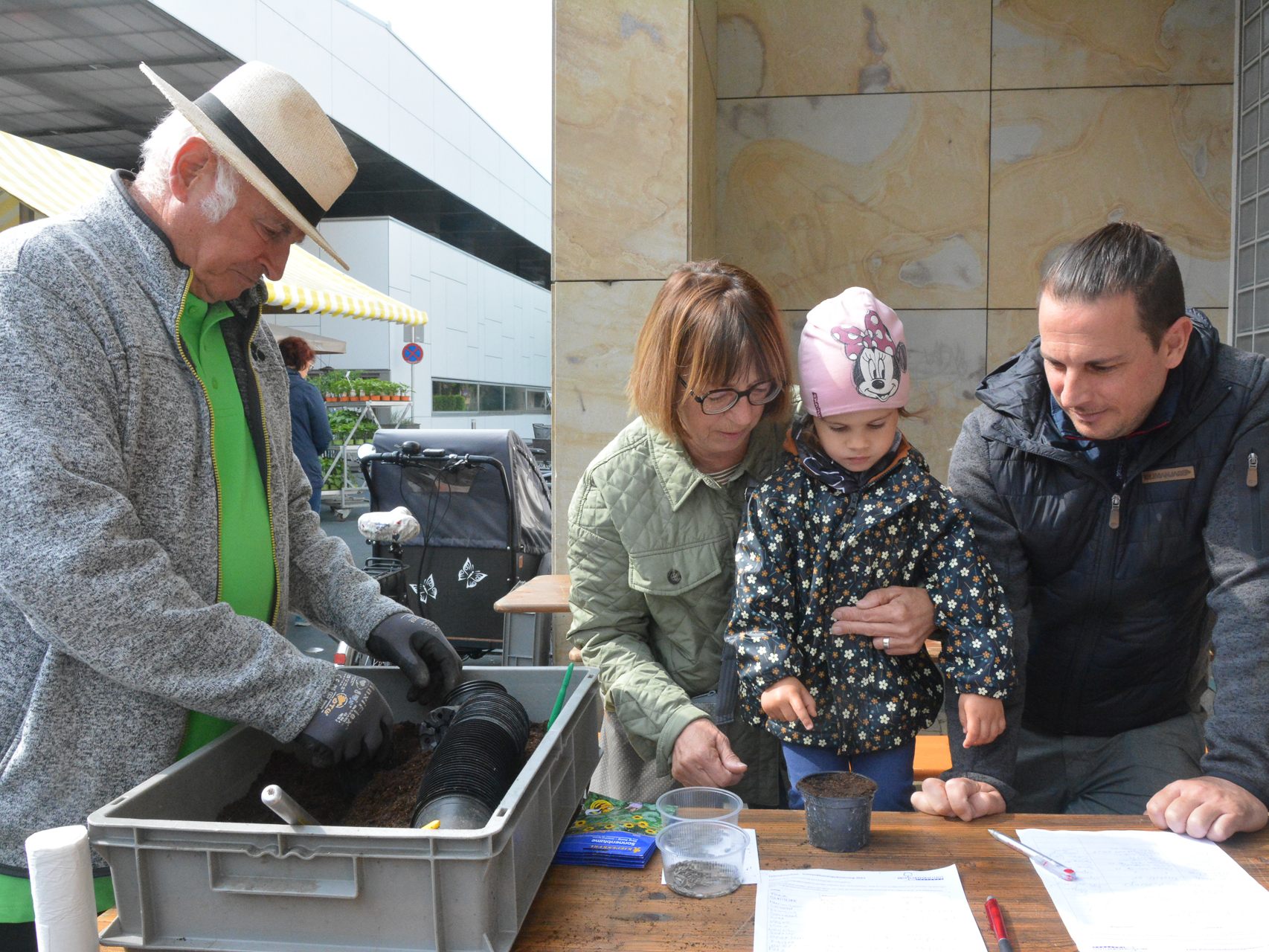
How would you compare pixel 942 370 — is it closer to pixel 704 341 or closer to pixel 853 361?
pixel 853 361

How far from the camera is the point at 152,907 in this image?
105 cm

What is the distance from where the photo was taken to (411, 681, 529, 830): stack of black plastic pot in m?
1.12

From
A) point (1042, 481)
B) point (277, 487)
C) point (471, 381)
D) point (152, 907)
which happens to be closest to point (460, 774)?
point (152, 907)

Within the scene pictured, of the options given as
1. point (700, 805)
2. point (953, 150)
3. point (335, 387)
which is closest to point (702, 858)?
point (700, 805)

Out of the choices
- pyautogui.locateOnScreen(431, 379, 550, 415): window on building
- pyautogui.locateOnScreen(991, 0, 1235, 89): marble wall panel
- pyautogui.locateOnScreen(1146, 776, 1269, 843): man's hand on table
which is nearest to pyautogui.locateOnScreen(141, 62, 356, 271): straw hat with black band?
pyautogui.locateOnScreen(1146, 776, 1269, 843): man's hand on table

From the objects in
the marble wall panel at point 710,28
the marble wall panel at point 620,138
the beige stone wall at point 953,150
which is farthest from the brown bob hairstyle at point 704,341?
the marble wall panel at point 710,28

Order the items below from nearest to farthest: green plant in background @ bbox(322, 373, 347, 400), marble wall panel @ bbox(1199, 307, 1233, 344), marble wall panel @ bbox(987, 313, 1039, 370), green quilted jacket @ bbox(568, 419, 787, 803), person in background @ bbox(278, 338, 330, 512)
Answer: green quilted jacket @ bbox(568, 419, 787, 803) < marble wall panel @ bbox(1199, 307, 1233, 344) < marble wall panel @ bbox(987, 313, 1039, 370) < person in background @ bbox(278, 338, 330, 512) < green plant in background @ bbox(322, 373, 347, 400)

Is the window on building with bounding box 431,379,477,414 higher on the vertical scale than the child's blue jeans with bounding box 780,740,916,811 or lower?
higher

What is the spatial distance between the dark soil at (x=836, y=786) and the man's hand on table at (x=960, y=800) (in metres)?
0.17

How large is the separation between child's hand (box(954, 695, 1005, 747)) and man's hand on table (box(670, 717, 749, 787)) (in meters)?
0.39

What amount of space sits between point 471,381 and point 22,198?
1921 centimetres

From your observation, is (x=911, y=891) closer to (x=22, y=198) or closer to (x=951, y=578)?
(x=951, y=578)

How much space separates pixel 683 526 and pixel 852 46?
3104mm

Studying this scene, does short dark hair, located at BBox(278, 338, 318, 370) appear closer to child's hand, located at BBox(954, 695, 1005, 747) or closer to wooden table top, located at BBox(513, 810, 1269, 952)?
child's hand, located at BBox(954, 695, 1005, 747)
